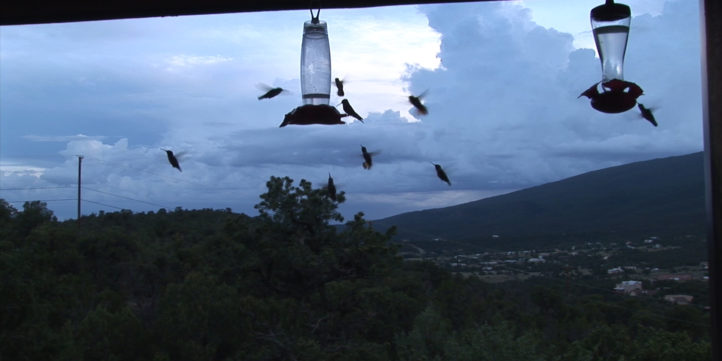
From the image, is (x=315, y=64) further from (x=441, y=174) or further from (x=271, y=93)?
(x=441, y=174)

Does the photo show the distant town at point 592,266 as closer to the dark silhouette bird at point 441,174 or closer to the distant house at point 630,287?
the distant house at point 630,287

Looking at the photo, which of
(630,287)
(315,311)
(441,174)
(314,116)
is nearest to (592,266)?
(630,287)

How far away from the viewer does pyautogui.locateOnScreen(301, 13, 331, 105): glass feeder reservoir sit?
1729 mm

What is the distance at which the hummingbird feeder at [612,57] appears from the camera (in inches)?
54.6

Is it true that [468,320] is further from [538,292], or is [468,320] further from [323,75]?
[323,75]

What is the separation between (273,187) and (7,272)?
6.76m

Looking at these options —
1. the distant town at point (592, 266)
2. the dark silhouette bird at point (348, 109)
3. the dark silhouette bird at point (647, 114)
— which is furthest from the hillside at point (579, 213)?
the dark silhouette bird at point (647, 114)

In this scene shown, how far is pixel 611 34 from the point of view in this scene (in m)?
1.49

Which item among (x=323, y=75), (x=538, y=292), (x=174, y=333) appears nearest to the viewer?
(x=323, y=75)

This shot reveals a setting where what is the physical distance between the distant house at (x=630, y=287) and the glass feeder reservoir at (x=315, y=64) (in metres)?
13.4

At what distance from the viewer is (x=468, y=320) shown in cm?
1534

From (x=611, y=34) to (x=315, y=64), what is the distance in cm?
80

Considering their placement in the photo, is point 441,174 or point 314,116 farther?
point 441,174

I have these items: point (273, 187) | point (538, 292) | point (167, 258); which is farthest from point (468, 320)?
point (167, 258)
